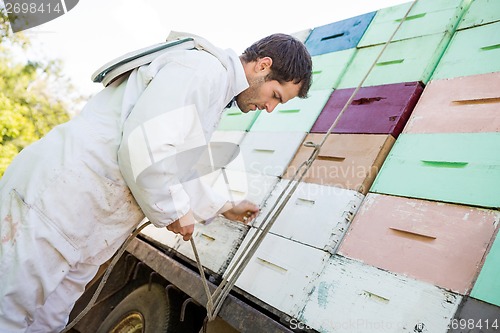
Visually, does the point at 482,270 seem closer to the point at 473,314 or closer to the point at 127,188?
the point at 473,314

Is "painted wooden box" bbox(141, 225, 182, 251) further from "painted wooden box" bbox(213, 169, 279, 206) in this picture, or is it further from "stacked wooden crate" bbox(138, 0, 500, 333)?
"painted wooden box" bbox(213, 169, 279, 206)

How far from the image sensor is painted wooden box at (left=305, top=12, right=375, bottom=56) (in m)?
2.92

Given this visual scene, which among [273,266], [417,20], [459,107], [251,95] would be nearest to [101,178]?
[251,95]

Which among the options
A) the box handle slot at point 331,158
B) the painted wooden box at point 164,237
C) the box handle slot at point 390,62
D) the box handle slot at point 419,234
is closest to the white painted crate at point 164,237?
the painted wooden box at point 164,237

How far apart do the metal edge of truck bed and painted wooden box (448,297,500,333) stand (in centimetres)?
70

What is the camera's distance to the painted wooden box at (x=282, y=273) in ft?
5.56

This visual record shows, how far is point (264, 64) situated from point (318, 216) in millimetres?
924

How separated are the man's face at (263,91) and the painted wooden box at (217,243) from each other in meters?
0.90

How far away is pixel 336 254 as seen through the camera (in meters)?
1.74

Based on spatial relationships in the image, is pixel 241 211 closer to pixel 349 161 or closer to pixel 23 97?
pixel 349 161

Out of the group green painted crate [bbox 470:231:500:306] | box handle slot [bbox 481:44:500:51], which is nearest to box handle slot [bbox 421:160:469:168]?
green painted crate [bbox 470:231:500:306]

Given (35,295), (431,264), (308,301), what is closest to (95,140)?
(35,295)

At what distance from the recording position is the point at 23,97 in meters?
11.0

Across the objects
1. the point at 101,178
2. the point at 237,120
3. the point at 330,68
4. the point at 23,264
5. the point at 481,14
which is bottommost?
the point at 23,264
